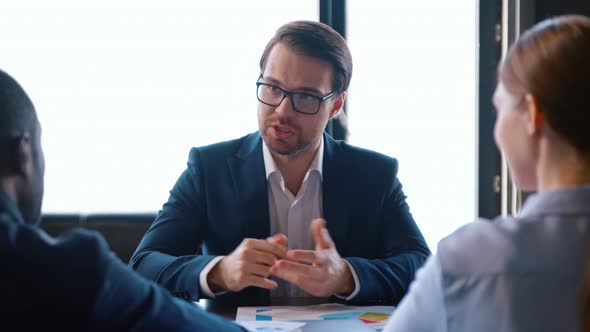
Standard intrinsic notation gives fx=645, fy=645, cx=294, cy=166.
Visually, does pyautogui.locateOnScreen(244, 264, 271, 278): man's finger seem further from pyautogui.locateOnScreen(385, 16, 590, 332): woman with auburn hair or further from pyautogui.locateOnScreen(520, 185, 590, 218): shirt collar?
pyautogui.locateOnScreen(520, 185, 590, 218): shirt collar

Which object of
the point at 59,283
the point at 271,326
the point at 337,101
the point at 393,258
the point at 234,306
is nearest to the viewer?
the point at 59,283

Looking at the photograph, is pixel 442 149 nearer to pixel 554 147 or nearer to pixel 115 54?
pixel 115 54

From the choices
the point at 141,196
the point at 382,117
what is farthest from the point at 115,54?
the point at 382,117

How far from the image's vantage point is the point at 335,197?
2.25 meters

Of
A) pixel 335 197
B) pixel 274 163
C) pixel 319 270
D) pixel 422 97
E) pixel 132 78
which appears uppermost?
pixel 132 78

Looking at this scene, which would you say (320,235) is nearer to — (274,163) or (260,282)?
(260,282)

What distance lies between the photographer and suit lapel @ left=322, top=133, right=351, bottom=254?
220 centimetres

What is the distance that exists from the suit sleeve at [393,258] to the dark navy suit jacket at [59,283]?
1.02 metres

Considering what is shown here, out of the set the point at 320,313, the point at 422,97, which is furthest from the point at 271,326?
the point at 422,97

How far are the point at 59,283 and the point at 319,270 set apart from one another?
0.99 m

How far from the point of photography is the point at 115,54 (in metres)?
3.80

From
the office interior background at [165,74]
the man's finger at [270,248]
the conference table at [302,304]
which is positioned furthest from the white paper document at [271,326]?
the office interior background at [165,74]

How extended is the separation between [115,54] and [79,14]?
33 cm

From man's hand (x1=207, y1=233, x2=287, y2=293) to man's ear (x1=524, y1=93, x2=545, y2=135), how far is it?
88cm
